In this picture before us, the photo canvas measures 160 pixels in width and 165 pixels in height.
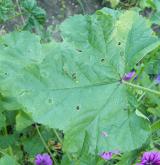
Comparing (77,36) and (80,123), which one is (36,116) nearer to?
(80,123)

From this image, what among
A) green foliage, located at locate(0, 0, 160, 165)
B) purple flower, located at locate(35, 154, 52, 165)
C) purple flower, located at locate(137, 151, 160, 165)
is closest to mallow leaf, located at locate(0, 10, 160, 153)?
green foliage, located at locate(0, 0, 160, 165)

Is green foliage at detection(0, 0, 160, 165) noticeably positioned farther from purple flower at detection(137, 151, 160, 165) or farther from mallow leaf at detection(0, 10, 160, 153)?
purple flower at detection(137, 151, 160, 165)

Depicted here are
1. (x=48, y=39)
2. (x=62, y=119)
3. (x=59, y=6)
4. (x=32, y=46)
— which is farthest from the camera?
(x=59, y=6)

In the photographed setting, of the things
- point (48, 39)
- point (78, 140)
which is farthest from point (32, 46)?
point (48, 39)

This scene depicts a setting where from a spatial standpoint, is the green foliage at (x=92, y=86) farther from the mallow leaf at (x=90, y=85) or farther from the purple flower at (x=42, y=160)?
Answer: the purple flower at (x=42, y=160)

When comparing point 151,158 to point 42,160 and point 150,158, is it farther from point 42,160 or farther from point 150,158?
point 42,160

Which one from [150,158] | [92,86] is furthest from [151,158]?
[92,86]
